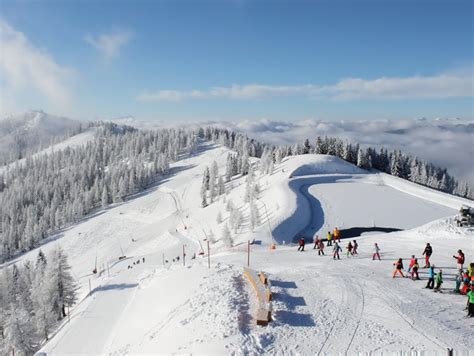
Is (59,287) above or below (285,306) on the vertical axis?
below

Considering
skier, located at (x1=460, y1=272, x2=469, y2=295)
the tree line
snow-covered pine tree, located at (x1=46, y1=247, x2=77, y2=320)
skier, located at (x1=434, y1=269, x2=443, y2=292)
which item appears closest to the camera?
skier, located at (x1=460, y1=272, x2=469, y2=295)

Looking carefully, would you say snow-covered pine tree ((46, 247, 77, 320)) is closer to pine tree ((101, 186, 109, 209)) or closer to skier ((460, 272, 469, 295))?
skier ((460, 272, 469, 295))

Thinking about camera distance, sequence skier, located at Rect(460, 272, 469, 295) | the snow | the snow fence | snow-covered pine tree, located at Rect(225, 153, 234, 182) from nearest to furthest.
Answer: the snow < the snow fence < skier, located at Rect(460, 272, 469, 295) < snow-covered pine tree, located at Rect(225, 153, 234, 182)

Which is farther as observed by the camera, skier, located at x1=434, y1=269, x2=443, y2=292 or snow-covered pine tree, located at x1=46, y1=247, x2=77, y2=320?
snow-covered pine tree, located at x1=46, y1=247, x2=77, y2=320

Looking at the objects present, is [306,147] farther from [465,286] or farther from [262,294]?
[262,294]

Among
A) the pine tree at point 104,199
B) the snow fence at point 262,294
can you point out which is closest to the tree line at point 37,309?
the snow fence at point 262,294

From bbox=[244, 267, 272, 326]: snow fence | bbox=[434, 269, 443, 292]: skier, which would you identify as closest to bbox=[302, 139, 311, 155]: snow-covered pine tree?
bbox=[244, 267, 272, 326]: snow fence

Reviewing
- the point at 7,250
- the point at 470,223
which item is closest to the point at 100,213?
the point at 7,250

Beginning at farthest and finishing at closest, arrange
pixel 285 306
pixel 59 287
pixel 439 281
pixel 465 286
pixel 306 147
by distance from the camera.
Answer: pixel 306 147
pixel 59 287
pixel 439 281
pixel 465 286
pixel 285 306

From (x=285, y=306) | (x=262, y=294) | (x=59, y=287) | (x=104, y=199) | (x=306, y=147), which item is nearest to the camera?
(x=285, y=306)

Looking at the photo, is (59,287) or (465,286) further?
(59,287)

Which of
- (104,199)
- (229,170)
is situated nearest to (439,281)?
(229,170)

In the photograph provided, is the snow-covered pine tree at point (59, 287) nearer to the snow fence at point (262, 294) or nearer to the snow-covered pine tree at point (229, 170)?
the snow fence at point (262, 294)
